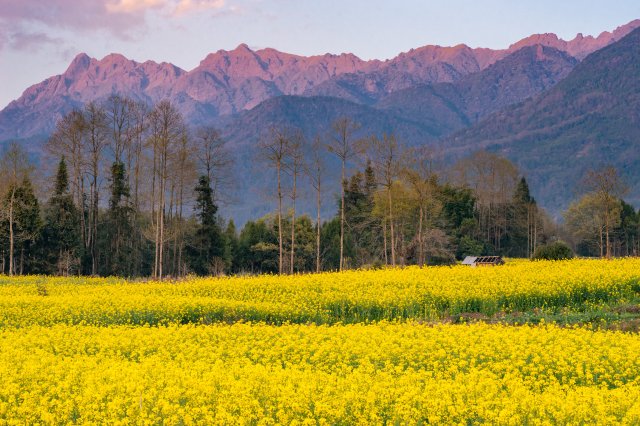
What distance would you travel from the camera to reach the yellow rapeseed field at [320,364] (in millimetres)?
10211

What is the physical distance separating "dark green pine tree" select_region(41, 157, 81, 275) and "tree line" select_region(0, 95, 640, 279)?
0.33ft

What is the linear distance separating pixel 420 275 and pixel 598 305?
974 centimetres

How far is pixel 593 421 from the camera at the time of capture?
991 centimetres

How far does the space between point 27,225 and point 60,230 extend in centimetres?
246

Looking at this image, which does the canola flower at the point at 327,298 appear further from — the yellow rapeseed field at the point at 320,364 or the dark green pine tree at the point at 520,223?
the dark green pine tree at the point at 520,223

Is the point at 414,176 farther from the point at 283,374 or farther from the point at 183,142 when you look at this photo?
the point at 283,374

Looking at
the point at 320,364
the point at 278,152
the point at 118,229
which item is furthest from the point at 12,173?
the point at 320,364

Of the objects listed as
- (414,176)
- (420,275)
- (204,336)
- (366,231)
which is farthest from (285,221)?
(204,336)

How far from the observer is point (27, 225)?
54.1 meters

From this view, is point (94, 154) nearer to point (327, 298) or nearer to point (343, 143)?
point (343, 143)

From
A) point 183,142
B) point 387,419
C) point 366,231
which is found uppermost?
point 183,142

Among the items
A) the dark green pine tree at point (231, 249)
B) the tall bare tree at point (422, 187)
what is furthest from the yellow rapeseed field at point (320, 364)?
the dark green pine tree at point (231, 249)

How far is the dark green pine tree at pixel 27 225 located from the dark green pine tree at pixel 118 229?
585cm

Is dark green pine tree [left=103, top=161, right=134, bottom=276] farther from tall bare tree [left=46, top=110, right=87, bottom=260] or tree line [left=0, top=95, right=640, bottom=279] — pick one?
tall bare tree [left=46, top=110, right=87, bottom=260]
